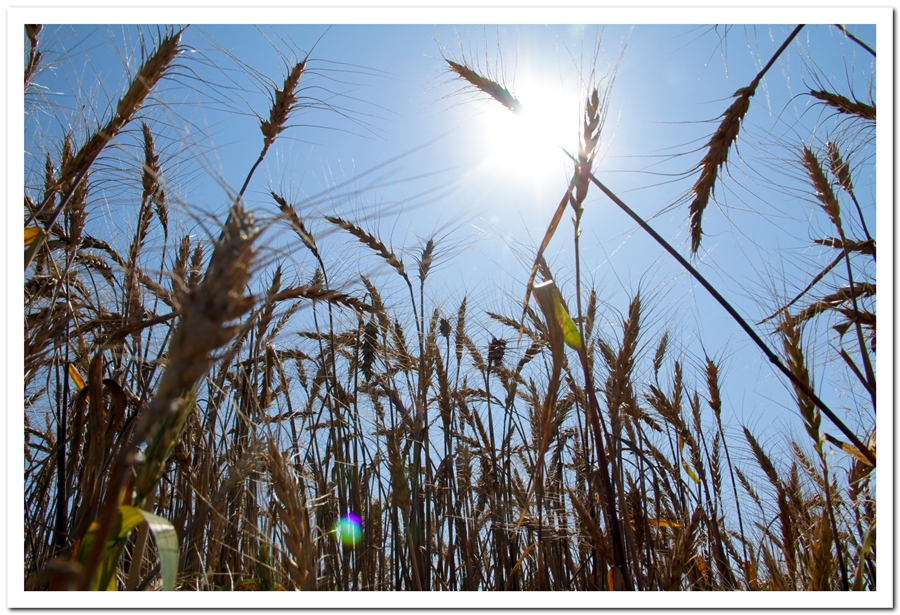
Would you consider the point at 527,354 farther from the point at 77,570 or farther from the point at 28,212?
the point at 77,570

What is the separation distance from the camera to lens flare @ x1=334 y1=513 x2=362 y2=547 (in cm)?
261

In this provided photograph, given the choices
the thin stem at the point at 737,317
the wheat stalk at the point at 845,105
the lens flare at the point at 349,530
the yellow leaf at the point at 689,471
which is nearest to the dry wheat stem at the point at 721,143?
the thin stem at the point at 737,317

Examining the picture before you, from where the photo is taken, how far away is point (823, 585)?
1563 millimetres

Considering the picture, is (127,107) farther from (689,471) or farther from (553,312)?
(689,471)

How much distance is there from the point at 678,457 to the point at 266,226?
9.96 ft

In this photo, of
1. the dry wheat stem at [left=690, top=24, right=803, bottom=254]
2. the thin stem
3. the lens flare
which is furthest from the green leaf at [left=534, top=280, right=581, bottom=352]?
the lens flare

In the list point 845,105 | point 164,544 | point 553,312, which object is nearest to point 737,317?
point 553,312

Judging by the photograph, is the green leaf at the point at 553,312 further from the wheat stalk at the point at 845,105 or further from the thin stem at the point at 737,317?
the wheat stalk at the point at 845,105

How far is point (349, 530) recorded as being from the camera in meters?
2.67

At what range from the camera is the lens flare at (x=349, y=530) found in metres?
2.61

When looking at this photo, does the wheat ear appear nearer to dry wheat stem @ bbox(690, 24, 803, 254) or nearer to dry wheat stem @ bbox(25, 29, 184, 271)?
dry wheat stem @ bbox(690, 24, 803, 254)

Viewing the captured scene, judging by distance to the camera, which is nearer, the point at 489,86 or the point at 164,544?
the point at 164,544
